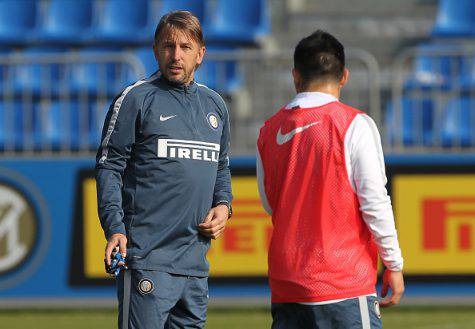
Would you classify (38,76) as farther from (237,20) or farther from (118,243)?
(118,243)

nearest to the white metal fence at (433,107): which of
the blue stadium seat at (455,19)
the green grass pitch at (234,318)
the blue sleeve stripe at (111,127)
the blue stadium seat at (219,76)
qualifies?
the green grass pitch at (234,318)

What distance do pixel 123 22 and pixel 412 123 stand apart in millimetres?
5463

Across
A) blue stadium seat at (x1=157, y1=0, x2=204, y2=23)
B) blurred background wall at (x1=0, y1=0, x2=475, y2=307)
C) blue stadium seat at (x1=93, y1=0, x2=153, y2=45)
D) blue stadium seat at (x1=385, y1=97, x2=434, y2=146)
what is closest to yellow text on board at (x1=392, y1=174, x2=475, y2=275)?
blurred background wall at (x1=0, y1=0, x2=475, y2=307)

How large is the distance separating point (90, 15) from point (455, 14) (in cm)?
491

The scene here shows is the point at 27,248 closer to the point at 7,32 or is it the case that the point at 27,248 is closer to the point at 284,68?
the point at 284,68

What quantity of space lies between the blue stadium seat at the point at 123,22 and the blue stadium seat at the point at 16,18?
928mm

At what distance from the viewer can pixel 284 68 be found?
10883 millimetres

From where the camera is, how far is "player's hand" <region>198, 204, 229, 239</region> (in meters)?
4.75

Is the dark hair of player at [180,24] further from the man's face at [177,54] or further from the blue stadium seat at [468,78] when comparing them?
the blue stadium seat at [468,78]

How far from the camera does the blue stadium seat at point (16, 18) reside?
581 inches

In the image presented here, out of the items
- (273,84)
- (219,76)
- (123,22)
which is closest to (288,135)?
(273,84)

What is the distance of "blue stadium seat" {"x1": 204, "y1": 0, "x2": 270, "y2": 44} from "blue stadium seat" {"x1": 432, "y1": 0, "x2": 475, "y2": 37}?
228 centimetres

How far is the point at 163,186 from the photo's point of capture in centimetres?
468

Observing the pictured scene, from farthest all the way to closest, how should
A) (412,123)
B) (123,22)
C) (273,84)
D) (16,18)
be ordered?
(16,18) < (123,22) < (273,84) < (412,123)
